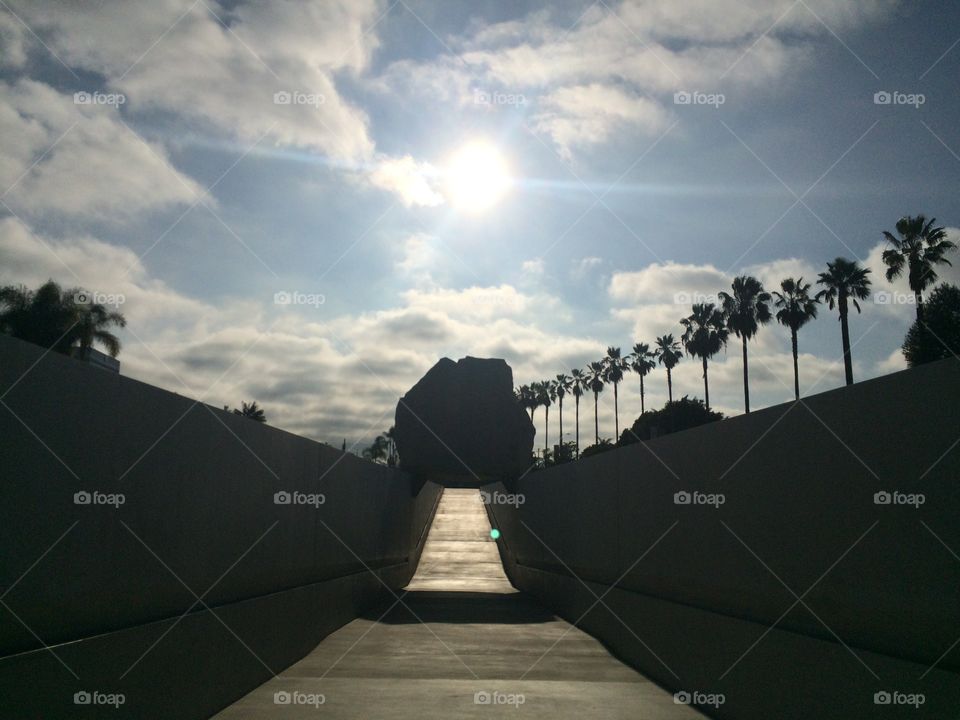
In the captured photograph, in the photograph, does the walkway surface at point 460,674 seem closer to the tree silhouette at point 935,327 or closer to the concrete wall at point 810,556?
the concrete wall at point 810,556

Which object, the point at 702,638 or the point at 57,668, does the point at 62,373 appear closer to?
the point at 57,668

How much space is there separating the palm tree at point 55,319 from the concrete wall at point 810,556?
3333 centimetres

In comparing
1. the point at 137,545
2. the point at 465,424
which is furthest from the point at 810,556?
the point at 465,424

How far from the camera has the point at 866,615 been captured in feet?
21.2

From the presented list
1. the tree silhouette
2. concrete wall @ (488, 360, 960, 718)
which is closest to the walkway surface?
concrete wall @ (488, 360, 960, 718)

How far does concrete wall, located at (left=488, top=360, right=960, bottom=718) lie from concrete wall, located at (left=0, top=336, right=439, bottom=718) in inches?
207

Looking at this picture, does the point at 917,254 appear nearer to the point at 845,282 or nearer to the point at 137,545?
the point at 845,282

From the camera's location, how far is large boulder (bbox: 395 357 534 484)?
124 ft

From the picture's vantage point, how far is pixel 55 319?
40.3m

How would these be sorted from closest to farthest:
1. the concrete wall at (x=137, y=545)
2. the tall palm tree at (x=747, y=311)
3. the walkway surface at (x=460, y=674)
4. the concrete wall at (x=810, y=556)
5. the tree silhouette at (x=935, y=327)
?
the concrete wall at (x=137, y=545)
the concrete wall at (x=810, y=556)
the walkway surface at (x=460, y=674)
the tree silhouette at (x=935, y=327)
the tall palm tree at (x=747, y=311)

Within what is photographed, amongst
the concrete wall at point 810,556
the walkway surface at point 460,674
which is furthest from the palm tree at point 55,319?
the concrete wall at point 810,556

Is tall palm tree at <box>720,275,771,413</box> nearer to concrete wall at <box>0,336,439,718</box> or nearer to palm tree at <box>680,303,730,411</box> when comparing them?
palm tree at <box>680,303,730,411</box>

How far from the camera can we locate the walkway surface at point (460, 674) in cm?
943

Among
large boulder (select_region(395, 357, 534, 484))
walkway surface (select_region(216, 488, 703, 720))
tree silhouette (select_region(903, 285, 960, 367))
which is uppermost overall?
→ tree silhouette (select_region(903, 285, 960, 367))
